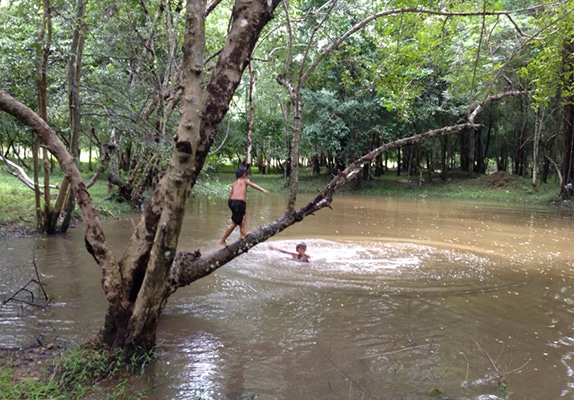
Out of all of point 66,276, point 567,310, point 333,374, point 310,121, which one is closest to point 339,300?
point 333,374

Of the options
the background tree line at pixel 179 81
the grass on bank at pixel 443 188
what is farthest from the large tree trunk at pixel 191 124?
the grass on bank at pixel 443 188

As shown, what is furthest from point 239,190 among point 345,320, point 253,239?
point 253,239

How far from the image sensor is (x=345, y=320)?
602 cm

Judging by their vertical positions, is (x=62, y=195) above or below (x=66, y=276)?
above

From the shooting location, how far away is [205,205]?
20.9m

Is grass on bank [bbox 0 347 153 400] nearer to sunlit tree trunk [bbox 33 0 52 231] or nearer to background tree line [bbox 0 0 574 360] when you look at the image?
background tree line [bbox 0 0 574 360]

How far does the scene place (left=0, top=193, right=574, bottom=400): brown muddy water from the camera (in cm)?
430

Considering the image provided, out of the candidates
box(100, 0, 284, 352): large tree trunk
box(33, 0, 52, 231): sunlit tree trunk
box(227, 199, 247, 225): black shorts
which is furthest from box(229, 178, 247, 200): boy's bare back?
box(100, 0, 284, 352): large tree trunk

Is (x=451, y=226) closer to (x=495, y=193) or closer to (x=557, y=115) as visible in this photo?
(x=495, y=193)

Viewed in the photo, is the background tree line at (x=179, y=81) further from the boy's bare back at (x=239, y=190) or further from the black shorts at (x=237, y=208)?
the black shorts at (x=237, y=208)

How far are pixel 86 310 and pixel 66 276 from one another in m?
1.95

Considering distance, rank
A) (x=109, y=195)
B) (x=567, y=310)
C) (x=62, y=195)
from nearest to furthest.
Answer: (x=567, y=310) → (x=62, y=195) → (x=109, y=195)

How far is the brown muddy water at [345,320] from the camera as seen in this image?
430 cm

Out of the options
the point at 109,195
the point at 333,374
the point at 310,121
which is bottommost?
the point at 333,374
